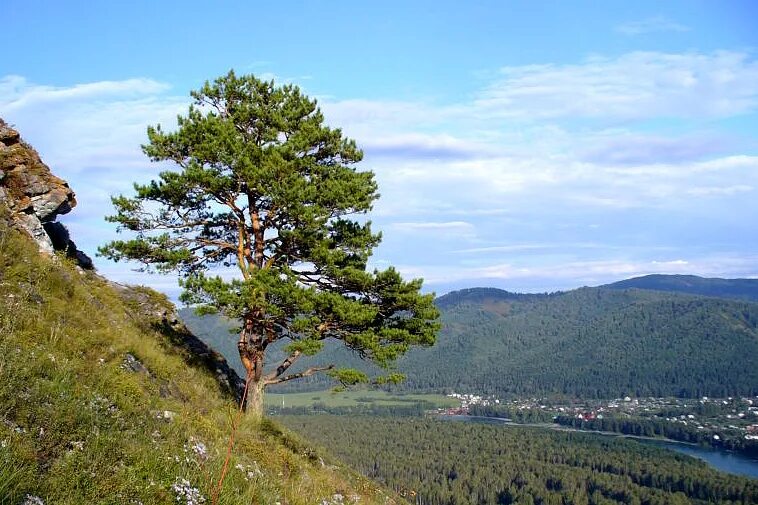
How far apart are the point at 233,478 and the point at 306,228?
1168 cm

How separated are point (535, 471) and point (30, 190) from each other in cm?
16056

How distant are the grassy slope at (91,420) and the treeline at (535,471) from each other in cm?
10302

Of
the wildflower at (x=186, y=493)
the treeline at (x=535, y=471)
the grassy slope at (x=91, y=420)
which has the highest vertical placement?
the grassy slope at (x=91, y=420)

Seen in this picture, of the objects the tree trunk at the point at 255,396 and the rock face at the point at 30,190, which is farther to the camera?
the tree trunk at the point at 255,396

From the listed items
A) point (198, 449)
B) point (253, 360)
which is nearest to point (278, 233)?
point (253, 360)

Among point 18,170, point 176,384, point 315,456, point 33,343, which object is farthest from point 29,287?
point 315,456

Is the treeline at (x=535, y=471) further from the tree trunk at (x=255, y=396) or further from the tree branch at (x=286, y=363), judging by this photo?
the tree trunk at (x=255, y=396)

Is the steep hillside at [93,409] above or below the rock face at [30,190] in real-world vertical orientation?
below

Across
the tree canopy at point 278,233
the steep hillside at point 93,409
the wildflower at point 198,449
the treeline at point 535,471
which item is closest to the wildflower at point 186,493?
the steep hillside at point 93,409

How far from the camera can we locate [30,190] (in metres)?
17.8

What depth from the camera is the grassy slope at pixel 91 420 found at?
600 centimetres

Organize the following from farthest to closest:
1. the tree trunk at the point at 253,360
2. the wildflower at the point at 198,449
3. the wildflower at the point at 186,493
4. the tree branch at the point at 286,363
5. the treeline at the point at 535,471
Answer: the treeline at the point at 535,471
the tree trunk at the point at 253,360
the tree branch at the point at 286,363
the wildflower at the point at 198,449
the wildflower at the point at 186,493

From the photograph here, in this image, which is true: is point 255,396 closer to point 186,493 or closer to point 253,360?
point 253,360

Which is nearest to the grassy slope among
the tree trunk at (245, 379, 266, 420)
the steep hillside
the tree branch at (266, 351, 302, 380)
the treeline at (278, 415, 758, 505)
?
the steep hillside
